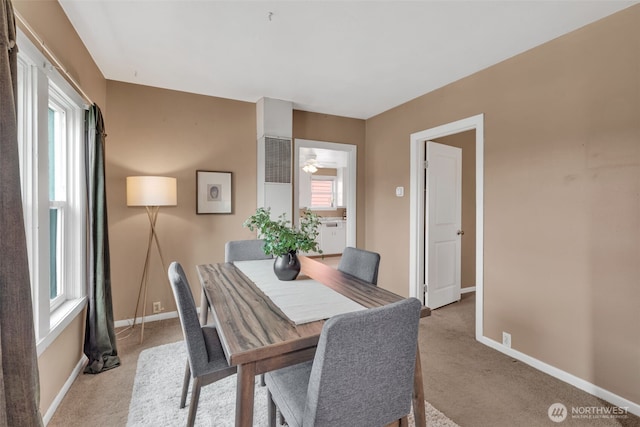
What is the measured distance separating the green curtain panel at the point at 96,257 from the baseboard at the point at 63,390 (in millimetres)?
68

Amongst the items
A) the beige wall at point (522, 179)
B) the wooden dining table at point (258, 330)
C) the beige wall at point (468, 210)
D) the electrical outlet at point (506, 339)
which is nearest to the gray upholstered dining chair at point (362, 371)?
the wooden dining table at point (258, 330)

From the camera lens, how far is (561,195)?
85.8 inches

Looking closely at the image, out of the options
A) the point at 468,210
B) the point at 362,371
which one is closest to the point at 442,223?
the point at 468,210

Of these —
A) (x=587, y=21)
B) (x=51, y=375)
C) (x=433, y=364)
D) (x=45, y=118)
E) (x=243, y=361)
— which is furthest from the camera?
(x=433, y=364)

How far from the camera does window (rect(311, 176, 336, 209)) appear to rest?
7.62 meters

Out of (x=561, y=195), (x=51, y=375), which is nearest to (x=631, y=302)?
(x=561, y=195)

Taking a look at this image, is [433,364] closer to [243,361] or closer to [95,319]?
[243,361]

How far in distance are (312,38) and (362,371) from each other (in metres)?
2.19

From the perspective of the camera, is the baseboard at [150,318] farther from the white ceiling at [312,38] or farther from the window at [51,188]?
the white ceiling at [312,38]

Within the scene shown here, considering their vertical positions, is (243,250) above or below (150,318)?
above

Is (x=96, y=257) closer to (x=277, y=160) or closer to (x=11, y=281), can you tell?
(x=11, y=281)

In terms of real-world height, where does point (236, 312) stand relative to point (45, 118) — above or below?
below

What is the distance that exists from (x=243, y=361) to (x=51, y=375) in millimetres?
1612

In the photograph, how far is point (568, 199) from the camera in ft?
7.03
